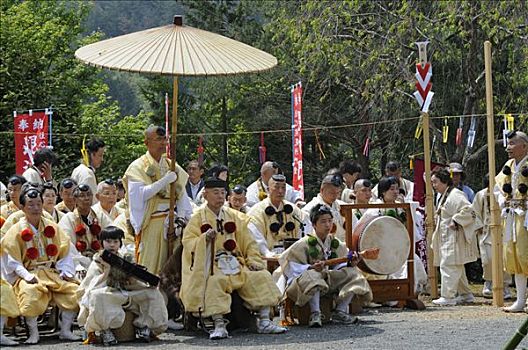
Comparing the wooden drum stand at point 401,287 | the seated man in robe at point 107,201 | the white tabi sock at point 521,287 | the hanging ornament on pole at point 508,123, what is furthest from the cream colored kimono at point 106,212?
the hanging ornament on pole at point 508,123

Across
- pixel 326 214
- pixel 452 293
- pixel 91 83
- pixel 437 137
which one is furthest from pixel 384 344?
pixel 91 83

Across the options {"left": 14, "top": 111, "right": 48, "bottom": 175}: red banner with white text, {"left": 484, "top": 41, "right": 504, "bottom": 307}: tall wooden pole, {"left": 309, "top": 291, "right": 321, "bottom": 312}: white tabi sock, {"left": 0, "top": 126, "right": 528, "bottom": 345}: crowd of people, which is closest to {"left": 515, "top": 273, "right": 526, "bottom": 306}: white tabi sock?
{"left": 0, "top": 126, "right": 528, "bottom": 345}: crowd of people

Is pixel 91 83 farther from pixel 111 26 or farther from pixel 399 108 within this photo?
pixel 111 26

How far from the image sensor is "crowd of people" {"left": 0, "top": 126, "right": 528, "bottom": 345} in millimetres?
7344

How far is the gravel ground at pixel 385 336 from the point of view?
6.89m

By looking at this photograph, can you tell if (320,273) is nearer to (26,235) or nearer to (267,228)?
(267,228)

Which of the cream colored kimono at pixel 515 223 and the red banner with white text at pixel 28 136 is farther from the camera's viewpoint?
the red banner with white text at pixel 28 136

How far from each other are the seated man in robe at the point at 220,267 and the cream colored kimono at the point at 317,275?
362 millimetres

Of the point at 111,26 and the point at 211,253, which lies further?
the point at 111,26

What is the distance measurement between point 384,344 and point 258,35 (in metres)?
14.6

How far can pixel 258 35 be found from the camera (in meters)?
20.8

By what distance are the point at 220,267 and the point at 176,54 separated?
1.74 meters

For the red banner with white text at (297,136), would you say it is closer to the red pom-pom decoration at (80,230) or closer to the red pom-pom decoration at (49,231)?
the red pom-pom decoration at (80,230)

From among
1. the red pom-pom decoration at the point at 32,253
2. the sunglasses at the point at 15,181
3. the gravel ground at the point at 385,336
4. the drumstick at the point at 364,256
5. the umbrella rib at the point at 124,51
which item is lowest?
the gravel ground at the point at 385,336
